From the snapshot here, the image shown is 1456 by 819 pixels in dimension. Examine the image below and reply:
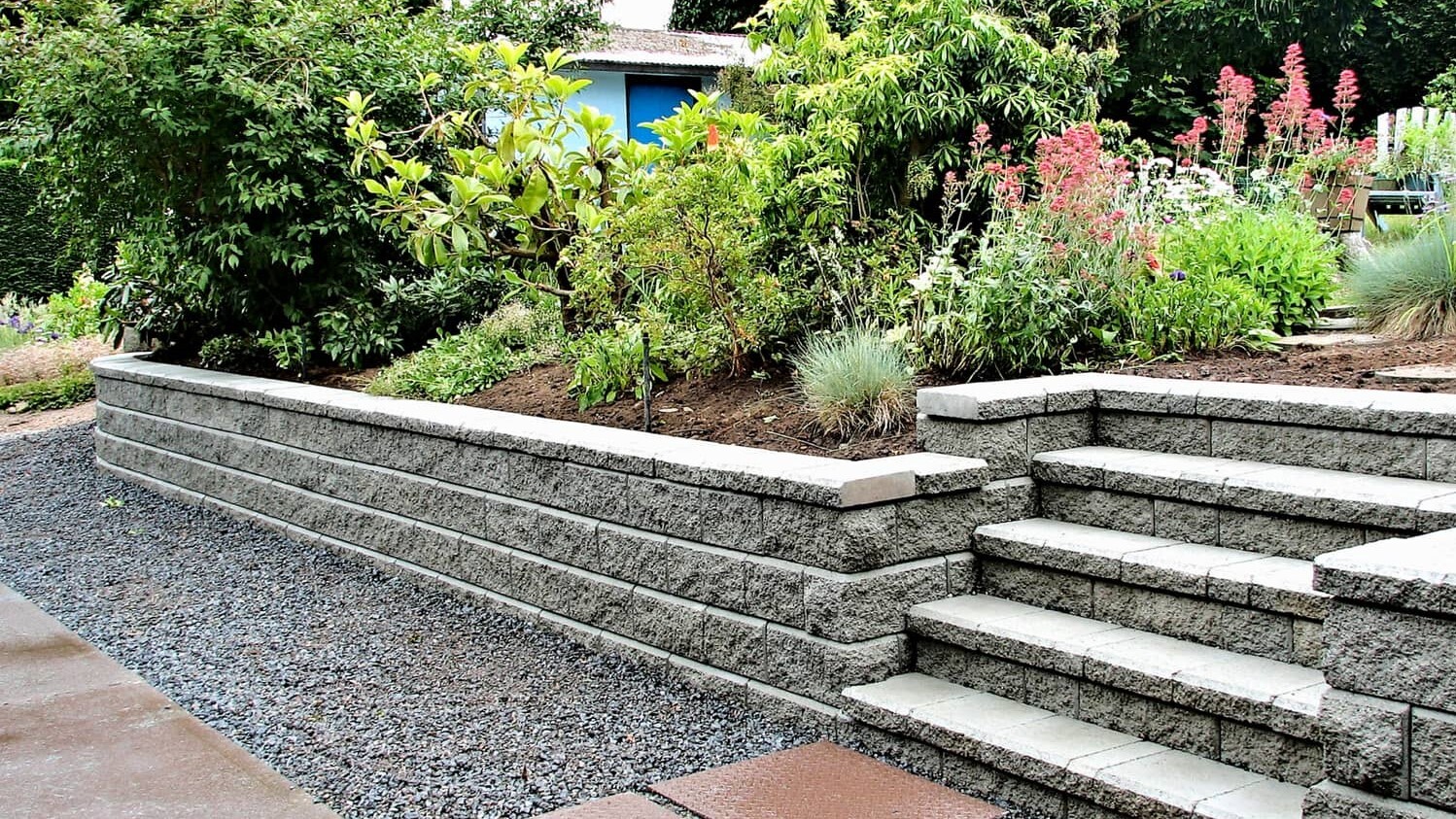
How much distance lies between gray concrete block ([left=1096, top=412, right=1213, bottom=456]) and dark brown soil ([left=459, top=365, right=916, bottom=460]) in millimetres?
629

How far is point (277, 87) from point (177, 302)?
218 centimetres

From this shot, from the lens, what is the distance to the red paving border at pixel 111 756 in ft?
10.9

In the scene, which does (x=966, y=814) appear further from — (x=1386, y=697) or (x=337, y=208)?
(x=337, y=208)

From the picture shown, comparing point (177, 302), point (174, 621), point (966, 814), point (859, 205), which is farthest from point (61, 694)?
point (177, 302)

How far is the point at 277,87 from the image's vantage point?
283 inches

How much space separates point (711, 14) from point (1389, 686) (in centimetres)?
2440

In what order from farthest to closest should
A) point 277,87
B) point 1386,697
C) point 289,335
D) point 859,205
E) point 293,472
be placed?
point 289,335
point 277,87
point 293,472
point 859,205
point 1386,697

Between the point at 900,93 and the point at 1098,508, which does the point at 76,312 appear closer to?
the point at 900,93

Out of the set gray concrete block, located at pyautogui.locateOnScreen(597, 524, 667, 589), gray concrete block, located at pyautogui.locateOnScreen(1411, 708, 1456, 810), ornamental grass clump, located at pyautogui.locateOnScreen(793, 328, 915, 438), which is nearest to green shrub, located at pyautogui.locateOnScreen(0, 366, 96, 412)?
gray concrete block, located at pyautogui.locateOnScreen(597, 524, 667, 589)

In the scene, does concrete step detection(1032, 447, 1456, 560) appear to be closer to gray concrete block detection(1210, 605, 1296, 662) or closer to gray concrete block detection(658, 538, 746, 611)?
gray concrete block detection(1210, 605, 1296, 662)

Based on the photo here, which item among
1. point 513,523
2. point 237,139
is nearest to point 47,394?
point 237,139

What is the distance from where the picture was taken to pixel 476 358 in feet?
22.2

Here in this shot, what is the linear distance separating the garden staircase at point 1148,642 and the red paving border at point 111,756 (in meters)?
1.65

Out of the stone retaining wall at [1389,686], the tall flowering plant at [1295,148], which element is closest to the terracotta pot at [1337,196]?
the tall flowering plant at [1295,148]
